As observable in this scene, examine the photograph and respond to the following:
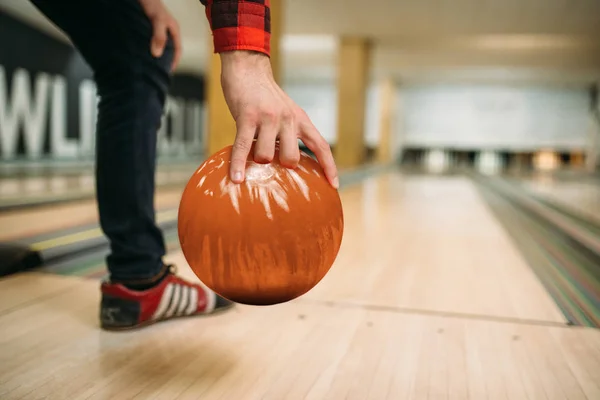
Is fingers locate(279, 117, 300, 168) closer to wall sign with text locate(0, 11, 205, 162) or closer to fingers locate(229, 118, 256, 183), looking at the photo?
fingers locate(229, 118, 256, 183)

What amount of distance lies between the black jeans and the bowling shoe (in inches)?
1.0

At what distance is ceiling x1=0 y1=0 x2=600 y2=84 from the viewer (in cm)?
563

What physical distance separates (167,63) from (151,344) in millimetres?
451

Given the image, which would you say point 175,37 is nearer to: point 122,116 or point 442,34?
point 122,116

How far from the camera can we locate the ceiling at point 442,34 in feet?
18.5

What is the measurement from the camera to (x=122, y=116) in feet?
2.71

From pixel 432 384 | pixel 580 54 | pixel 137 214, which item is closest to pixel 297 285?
pixel 432 384

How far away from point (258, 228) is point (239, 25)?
24 centimetres

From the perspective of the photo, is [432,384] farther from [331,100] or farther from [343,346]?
[331,100]

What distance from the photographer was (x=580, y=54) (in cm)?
802

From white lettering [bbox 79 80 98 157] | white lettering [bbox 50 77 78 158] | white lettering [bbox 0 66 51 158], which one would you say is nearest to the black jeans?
white lettering [bbox 0 66 51 158]

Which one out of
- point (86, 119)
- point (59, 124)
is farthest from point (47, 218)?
point (86, 119)

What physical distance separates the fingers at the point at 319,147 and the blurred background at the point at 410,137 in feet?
1.36

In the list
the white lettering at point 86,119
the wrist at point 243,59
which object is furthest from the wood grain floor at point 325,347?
the white lettering at point 86,119
